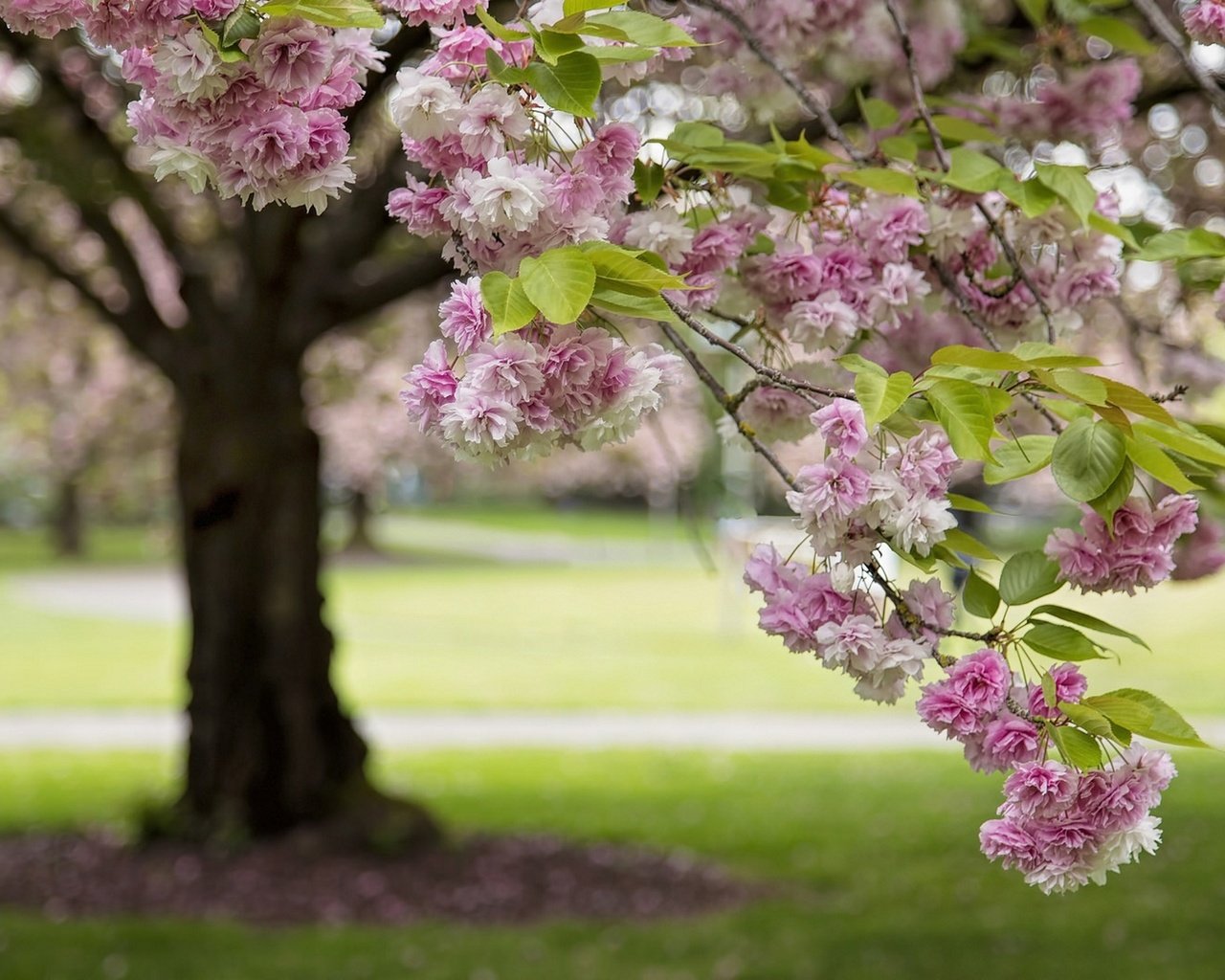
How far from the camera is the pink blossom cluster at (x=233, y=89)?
4.73 feet

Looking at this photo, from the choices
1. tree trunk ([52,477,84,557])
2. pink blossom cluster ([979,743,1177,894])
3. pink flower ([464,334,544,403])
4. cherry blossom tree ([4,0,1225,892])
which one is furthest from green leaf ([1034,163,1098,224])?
tree trunk ([52,477,84,557])

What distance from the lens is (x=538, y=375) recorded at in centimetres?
147

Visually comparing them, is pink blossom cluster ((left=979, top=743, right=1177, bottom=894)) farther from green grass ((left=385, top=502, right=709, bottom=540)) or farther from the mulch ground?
green grass ((left=385, top=502, right=709, bottom=540))

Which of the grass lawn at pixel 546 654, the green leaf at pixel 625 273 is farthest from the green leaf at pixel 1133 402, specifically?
the grass lawn at pixel 546 654

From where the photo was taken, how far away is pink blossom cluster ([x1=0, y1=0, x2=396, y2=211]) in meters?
1.44

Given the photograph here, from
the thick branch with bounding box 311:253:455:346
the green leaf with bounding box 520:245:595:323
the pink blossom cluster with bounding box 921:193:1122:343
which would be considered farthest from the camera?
the thick branch with bounding box 311:253:455:346

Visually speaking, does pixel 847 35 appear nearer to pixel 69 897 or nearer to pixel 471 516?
pixel 69 897

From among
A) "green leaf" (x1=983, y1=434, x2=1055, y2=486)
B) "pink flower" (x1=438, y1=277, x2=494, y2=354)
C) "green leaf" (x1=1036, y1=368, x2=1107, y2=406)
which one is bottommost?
"green leaf" (x1=983, y1=434, x2=1055, y2=486)

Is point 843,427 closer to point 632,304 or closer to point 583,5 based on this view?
point 632,304

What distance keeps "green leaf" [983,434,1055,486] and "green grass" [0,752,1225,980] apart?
383cm

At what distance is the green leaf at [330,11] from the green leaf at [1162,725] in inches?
43.7

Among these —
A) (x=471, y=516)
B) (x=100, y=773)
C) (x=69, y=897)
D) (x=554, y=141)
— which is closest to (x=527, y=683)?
(x=100, y=773)

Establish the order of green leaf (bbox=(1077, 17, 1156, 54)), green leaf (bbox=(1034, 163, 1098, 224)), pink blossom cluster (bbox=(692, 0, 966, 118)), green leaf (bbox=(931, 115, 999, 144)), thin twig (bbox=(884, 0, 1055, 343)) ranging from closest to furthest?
1. green leaf (bbox=(1034, 163, 1098, 224))
2. thin twig (bbox=(884, 0, 1055, 343))
3. green leaf (bbox=(931, 115, 999, 144))
4. green leaf (bbox=(1077, 17, 1156, 54))
5. pink blossom cluster (bbox=(692, 0, 966, 118))

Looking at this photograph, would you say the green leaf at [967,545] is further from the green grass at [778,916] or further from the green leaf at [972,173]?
the green grass at [778,916]
